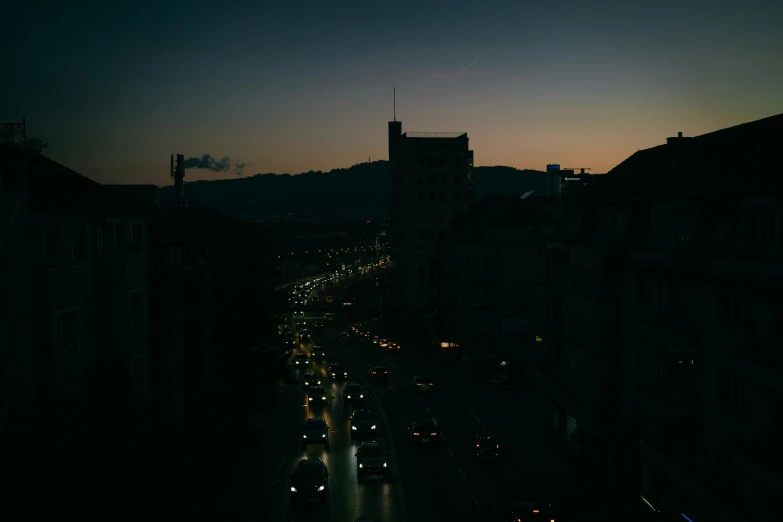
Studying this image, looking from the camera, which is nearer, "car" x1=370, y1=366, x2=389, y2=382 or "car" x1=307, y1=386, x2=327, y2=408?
"car" x1=307, y1=386, x2=327, y2=408

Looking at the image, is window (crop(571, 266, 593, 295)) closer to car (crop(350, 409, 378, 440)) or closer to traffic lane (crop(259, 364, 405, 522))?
traffic lane (crop(259, 364, 405, 522))

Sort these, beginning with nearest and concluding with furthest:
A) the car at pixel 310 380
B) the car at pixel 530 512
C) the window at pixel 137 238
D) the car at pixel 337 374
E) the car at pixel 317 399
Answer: the car at pixel 530 512, the window at pixel 137 238, the car at pixel 317 399, the car at pixel 310 380, the car at pixel 337 374

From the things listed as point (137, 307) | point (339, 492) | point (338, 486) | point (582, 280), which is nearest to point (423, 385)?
point (582, 280)

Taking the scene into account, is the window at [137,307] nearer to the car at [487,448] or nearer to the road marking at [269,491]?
the road marking at [269,491]

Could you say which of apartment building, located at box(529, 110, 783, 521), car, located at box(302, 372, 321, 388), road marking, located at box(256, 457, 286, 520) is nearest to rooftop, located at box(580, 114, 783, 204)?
apartment building, located at box(529, 110, 783, 521)

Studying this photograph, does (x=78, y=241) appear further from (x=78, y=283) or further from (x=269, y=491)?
(x=269, y=491)

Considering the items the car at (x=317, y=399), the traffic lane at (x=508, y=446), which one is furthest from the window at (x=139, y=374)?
the car at (x=317, y=399)
